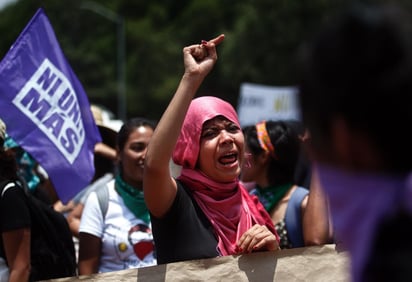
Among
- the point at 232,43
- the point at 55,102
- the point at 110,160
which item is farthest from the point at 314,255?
the point at 232,43

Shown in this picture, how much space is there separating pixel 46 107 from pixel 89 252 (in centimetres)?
83

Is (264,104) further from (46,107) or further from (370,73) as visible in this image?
(370,73)

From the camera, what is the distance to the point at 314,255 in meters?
3.13

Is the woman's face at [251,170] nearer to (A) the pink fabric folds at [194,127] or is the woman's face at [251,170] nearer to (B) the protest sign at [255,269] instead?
(A) the pink fabric folds at [194,127]

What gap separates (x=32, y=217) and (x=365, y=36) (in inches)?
102

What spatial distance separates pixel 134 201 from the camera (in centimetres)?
437

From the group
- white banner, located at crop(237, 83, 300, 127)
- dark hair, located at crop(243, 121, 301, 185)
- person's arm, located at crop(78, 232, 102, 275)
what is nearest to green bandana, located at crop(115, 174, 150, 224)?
person's arm, located at crop(78, 232, 102, 275)

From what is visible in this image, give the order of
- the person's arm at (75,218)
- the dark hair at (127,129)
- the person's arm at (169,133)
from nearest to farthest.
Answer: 1. the person's arm at (169,133)
2. the dark hair at (127,129)
3. the person's arm at (75,218)

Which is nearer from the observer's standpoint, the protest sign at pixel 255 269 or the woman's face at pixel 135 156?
the protest sign at pixel 255 269

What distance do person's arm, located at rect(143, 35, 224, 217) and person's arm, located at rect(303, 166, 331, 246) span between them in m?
0.81

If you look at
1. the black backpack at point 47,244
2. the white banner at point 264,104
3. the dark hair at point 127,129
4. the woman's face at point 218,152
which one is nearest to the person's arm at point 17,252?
the black backpack at point 47,244

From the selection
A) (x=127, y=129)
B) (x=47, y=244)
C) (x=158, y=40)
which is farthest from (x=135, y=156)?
(x=158, y=40)

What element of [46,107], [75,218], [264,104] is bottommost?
[264,104]

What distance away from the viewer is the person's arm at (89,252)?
4.24 meters
